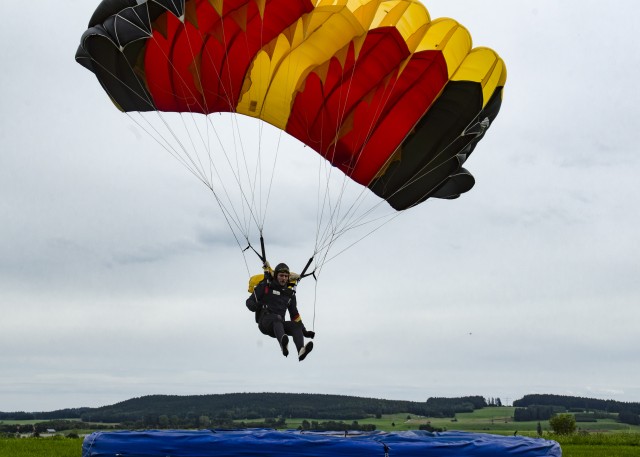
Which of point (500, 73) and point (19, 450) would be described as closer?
point (500, 73)

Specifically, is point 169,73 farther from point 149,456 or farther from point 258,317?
point 149,456

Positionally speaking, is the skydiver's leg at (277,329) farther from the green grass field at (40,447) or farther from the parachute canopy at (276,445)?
the green grass field at (40,447)

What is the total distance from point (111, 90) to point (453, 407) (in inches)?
1497

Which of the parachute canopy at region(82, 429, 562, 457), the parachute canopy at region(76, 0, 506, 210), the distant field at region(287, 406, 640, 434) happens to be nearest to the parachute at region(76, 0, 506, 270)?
the parachute canopy at region(76, 0, 506, 210)

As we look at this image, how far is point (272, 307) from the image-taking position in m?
9.04

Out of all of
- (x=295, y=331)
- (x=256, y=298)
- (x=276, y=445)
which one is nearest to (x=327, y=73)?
(x=256, y=298)

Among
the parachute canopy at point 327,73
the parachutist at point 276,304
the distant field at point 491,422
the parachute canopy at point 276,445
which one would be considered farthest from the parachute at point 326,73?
the distant field at point 491,422

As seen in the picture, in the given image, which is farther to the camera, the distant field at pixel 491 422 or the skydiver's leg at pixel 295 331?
the distant field at pixel 491 422

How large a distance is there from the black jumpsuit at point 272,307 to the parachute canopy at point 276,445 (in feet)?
6.01

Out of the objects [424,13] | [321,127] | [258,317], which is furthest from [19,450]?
[424,13]

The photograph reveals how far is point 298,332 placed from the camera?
9.00 m

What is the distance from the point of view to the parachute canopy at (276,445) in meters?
6.97

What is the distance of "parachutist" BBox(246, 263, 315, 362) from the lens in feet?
29.4

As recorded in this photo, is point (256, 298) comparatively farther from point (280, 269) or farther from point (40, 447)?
point (40, 447)
